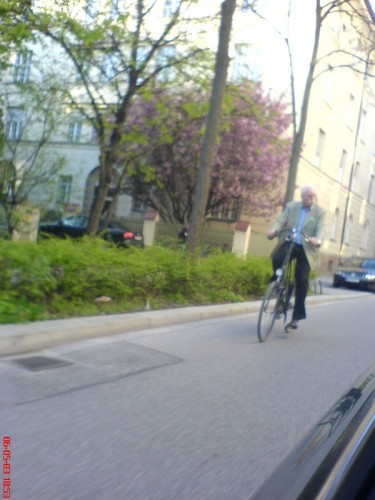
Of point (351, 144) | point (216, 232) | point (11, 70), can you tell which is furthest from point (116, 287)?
point (351, 144)

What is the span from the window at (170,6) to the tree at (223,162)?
13.2ft

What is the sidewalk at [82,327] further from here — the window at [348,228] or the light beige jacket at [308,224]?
the window at [348,228]

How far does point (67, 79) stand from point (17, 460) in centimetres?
1278

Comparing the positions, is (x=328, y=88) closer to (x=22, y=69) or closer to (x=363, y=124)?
(x=363, y=124)

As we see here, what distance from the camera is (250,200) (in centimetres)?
2161

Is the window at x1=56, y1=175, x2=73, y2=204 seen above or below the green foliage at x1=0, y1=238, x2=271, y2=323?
above

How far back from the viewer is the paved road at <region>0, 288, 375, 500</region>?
3.11 meters

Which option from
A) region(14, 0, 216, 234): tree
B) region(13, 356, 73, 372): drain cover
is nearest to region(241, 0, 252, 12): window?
region(14, 0, 216, 234): tree

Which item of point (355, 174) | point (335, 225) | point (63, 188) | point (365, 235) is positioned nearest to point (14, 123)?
point (63, 188)

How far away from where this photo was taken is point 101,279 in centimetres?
781

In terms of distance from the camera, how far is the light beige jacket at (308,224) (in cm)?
757

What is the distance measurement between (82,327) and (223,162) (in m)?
15.2

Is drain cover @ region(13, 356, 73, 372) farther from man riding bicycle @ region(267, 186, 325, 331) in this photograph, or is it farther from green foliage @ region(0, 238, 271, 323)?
man riding bicycle @ region(267, 186, 325, 331)

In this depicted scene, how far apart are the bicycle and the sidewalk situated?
1.41 m
